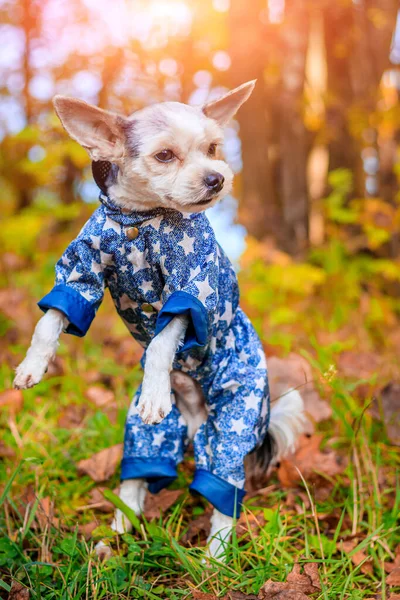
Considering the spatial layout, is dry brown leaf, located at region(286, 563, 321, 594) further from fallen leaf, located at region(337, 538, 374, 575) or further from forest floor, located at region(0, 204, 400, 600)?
fallen leaf, located at region(337, 538, 374, 575)

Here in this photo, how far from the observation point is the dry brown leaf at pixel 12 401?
3254 millimetres

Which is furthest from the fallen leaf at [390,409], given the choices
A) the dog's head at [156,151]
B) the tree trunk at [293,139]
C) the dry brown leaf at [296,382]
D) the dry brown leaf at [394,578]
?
the tree trunk at [293,139]

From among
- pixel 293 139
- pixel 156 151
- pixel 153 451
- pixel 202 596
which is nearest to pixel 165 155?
pixel 156 151

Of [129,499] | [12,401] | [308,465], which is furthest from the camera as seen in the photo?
[12,401]

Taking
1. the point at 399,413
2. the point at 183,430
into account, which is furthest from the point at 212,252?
the point at 399,413

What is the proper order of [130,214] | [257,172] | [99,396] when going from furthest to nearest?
1. [257,172]
2. [99,396]
3. [130,214]

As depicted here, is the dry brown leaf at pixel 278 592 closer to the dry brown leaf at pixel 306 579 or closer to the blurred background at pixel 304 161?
the dry brown leaf at pixel 306 579

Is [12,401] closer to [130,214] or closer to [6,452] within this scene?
[6,452]

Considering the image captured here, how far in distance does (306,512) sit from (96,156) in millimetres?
1730

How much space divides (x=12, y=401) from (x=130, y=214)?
1.68 m

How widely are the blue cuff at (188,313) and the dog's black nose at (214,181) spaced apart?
14.7 inches

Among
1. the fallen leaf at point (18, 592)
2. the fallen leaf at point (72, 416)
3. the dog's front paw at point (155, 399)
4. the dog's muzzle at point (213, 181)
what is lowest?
the fallen leaf at point (72, 416)

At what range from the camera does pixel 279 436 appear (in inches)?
104

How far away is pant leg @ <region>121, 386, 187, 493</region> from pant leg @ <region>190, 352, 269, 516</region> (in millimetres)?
115
